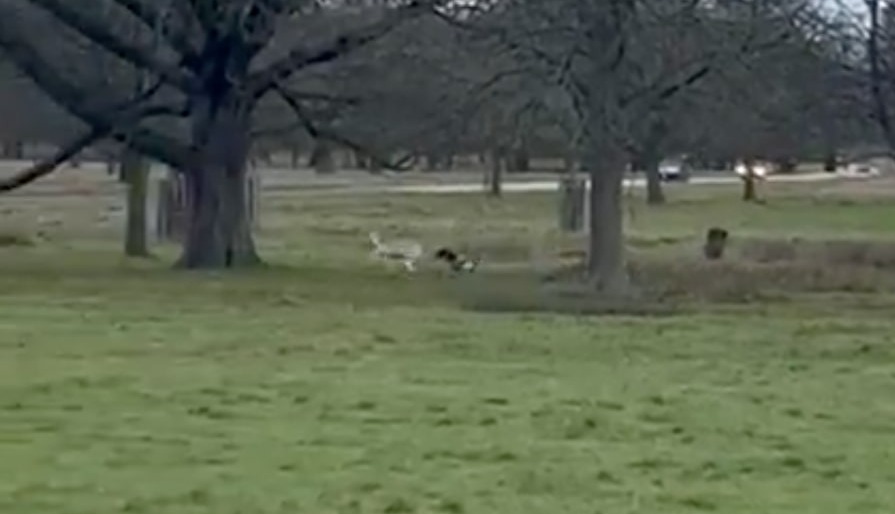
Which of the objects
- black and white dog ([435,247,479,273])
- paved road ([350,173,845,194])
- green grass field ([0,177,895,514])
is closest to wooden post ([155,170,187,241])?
black and white dog ([435,247,479,273])

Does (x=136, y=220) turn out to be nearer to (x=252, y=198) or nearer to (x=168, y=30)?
(x=168, y=30)

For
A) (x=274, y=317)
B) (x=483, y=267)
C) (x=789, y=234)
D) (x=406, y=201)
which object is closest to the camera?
(x=274, y=317)

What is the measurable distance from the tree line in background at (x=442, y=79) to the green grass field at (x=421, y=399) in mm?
2201

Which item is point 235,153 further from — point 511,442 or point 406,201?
point 406,201

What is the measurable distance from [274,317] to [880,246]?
18945 millimetres

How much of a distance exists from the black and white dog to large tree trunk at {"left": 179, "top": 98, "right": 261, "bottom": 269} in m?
3.39

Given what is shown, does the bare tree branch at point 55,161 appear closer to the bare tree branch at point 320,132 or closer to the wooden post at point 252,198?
the wooden post at point 252,198

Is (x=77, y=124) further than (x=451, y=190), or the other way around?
(x=451, y=190)

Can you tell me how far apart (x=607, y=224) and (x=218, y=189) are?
6.38 m

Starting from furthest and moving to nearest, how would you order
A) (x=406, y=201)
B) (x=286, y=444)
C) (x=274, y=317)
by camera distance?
(x=406, y=201)
(x=274, y=317)
(x=286, y=444)

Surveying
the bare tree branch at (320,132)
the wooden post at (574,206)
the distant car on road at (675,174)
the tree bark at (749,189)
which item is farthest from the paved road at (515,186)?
the bare tree branch at (320,132)

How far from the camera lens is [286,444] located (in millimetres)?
13867

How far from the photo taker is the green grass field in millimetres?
12031

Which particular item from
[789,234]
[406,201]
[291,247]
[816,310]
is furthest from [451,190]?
[816,310]
